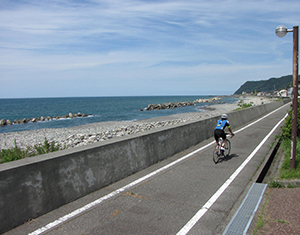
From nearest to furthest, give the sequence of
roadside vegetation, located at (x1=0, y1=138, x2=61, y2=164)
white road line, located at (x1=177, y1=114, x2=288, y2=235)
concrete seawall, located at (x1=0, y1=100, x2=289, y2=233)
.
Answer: concrete seawall, located at (x1=0, y1=100, x2=289, y2=233) → white road line, located at (x1=177, y1=114, x2=288, y2=235) → roadside vegetation, located at (x1=0, y1=138, x2=61, y2=164)

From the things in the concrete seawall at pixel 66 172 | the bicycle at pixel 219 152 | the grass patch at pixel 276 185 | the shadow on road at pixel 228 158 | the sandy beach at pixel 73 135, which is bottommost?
the sandy beach at pixel 73 135

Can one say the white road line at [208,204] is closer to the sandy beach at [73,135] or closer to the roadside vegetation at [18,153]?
the sandy beach at [73,135]

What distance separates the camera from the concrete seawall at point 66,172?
436cm

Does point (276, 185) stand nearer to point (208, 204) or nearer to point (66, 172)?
point (208, 204)

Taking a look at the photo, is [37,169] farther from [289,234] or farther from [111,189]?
[289,234]

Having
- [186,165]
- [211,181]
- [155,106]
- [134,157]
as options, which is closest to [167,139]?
[186,165]

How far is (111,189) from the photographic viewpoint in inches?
246

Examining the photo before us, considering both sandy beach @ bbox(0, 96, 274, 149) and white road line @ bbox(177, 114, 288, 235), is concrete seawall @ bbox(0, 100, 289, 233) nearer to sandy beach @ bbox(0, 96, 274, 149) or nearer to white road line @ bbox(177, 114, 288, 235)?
white road line @ bbox(177, 114, 288, 235)

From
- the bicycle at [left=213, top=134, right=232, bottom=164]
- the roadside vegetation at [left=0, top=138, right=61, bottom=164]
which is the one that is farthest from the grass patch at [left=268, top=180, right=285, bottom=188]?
the roadside vegetation at [left=0, top=138, right=61, bottom=164]

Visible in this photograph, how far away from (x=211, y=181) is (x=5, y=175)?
15.7 ft

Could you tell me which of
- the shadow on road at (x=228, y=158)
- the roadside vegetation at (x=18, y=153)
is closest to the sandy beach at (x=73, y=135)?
the roadside vegetation at (x=18, y=153)

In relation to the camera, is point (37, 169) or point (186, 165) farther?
point (186, 165)

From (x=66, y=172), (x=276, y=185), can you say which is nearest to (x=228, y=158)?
(x=276, y=185)

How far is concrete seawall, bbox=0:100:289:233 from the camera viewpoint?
436 centimetres
